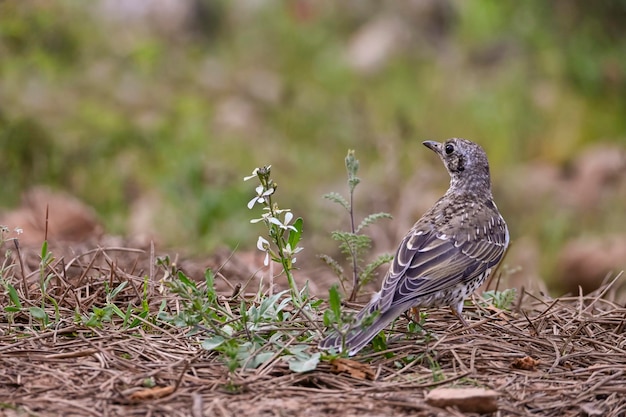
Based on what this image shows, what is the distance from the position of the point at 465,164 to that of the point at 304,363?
2565 mm

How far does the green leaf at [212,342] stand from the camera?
420cm

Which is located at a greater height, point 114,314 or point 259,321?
point 114,314

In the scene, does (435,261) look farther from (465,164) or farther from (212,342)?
(212,342)

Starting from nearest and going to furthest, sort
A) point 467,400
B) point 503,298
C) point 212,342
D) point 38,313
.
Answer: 1. point 467,400
2. point 212,342
3. point 38,313
4. point 503,298

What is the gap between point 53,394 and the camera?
390 cm

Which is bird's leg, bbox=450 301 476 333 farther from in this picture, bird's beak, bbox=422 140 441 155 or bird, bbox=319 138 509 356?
bird's beak, bbox=422 140 441 155

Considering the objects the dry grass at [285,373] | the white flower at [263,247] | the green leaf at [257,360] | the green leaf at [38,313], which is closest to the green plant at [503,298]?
the dry grass at [285,373]

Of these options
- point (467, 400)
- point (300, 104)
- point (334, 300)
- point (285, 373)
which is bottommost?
point (467, 400)

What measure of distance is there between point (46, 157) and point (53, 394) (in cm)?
624

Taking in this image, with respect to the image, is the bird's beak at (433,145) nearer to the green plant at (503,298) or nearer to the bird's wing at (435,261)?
the bird's wing at (435,261)

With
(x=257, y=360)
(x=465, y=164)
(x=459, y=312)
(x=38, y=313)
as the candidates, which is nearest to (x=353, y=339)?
(x=257, y=360)

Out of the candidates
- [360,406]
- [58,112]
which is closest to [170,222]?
[58,112]

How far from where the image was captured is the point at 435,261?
5.17 m

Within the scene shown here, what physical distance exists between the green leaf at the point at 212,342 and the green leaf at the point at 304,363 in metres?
0.33
